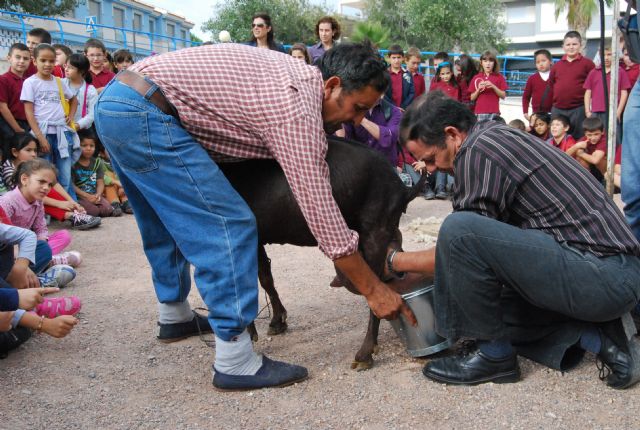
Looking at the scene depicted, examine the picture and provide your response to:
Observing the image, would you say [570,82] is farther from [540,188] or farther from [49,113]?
[49,113]

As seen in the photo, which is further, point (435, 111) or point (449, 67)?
point (449, 67)

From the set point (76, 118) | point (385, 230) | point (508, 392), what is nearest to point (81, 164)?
point (76, 118)

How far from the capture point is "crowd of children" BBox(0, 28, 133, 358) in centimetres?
431

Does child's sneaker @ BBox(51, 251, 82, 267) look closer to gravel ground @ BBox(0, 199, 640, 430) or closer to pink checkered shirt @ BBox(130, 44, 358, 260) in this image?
gravel ground @ BBox(0, 199, 640, 430)

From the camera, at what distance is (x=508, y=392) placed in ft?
9.17

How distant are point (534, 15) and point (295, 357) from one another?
4453cm

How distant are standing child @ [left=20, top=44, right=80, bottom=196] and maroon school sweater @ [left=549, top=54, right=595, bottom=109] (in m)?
6.70

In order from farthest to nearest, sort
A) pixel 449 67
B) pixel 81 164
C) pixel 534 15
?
1. pixel 534 15
2. pixel 449 67
3. pixel 81 164

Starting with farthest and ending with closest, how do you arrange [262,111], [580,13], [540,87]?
1. [580,13]
2. [540,87]
3. [262,111]

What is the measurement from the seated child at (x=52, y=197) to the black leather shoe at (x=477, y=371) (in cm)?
488

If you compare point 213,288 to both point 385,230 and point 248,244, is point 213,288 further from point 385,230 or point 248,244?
point 385,230

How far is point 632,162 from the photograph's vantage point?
3.50 m

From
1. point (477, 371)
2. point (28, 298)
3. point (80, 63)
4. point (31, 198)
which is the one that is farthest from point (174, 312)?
point (80, 63)

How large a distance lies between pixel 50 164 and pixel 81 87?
3071 millimetres
